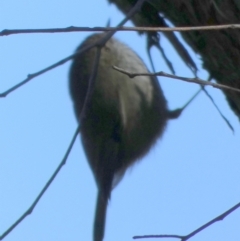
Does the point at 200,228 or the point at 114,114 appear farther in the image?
the point at 114,114

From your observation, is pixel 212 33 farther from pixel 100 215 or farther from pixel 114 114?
pixel 100 215

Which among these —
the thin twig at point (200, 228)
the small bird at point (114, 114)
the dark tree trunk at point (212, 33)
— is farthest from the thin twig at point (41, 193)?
the small bird at point (114, 114)

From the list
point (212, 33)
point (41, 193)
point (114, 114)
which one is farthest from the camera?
point (114, 114)

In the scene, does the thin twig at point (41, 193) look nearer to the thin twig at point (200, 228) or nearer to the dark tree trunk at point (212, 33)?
the thin twig at point (200, 228)

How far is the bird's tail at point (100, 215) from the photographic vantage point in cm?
299

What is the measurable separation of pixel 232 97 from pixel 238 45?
0.84 feet

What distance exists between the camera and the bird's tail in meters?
2.99

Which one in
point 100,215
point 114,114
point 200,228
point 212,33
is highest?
point 114,114

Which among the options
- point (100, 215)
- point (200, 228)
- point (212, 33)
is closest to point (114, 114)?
point (100, 215)

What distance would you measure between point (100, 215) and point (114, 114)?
48 centimetres

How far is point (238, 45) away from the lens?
2086 mm

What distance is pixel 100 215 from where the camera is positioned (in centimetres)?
314

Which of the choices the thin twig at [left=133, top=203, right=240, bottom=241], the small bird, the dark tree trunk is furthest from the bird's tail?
the thin twig at [left=133, top=203, right=240, bottom=241]

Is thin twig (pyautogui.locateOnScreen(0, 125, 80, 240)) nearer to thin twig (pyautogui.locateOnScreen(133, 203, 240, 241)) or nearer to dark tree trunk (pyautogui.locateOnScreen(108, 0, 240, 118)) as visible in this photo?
thin twig (pyautogui.locateOnScreen(133, 203, 240, 241))
